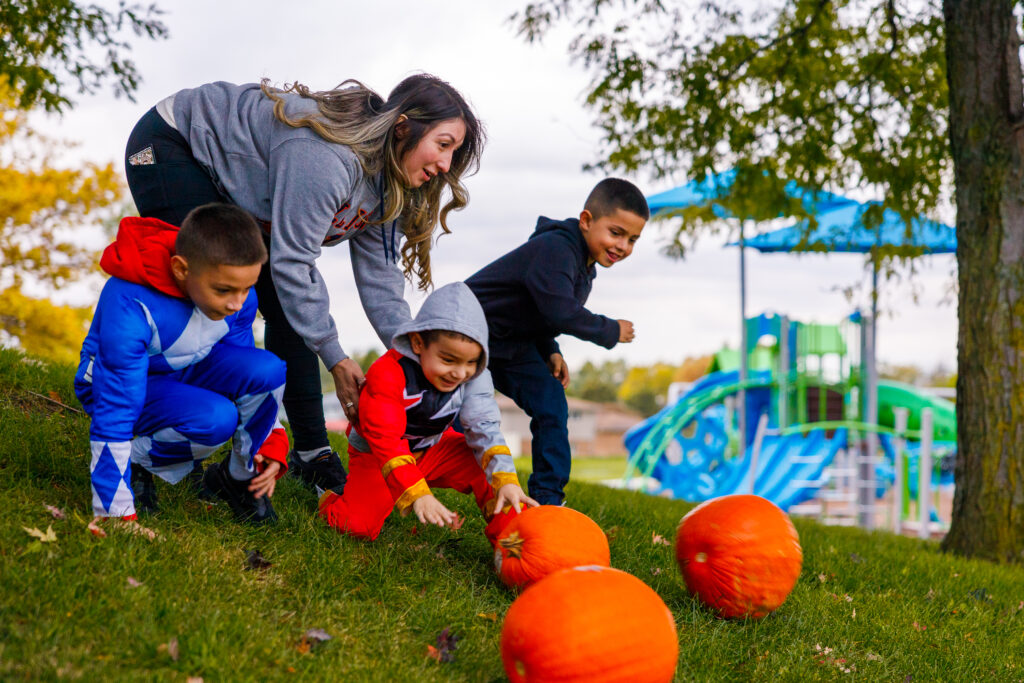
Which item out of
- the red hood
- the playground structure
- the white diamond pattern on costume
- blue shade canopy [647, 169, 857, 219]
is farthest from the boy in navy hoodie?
the playground structure

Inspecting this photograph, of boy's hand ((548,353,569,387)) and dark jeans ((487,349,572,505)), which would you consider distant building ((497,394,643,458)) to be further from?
dark jeans ((487,349,572,505))

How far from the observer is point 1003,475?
281 inches

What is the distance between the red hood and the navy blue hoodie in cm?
154

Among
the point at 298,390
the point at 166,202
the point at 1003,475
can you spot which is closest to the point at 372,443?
the point at 298,390

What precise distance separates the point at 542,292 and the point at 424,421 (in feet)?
2.67

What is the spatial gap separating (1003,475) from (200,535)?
623 cm

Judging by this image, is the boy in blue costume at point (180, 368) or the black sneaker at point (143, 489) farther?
the black sneaker at point (143, 489)

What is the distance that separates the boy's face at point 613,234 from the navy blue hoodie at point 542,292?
0.08 m

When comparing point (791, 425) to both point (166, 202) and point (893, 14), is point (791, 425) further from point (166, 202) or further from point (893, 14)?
point (166, 202)

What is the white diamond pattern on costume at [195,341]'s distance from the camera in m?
3.46

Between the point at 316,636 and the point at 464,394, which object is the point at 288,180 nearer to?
the point at 464,394

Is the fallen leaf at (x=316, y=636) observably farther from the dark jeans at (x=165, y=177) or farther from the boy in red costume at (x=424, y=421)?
the dark jeans at (x=165, y=177)

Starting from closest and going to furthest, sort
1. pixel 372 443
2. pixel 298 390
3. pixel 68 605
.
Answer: pixel 68 605
pixel 372 443
pixel 298 390

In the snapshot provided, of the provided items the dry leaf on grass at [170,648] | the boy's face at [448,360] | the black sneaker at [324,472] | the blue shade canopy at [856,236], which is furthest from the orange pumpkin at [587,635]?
the blue shade canopy at [856,236]
